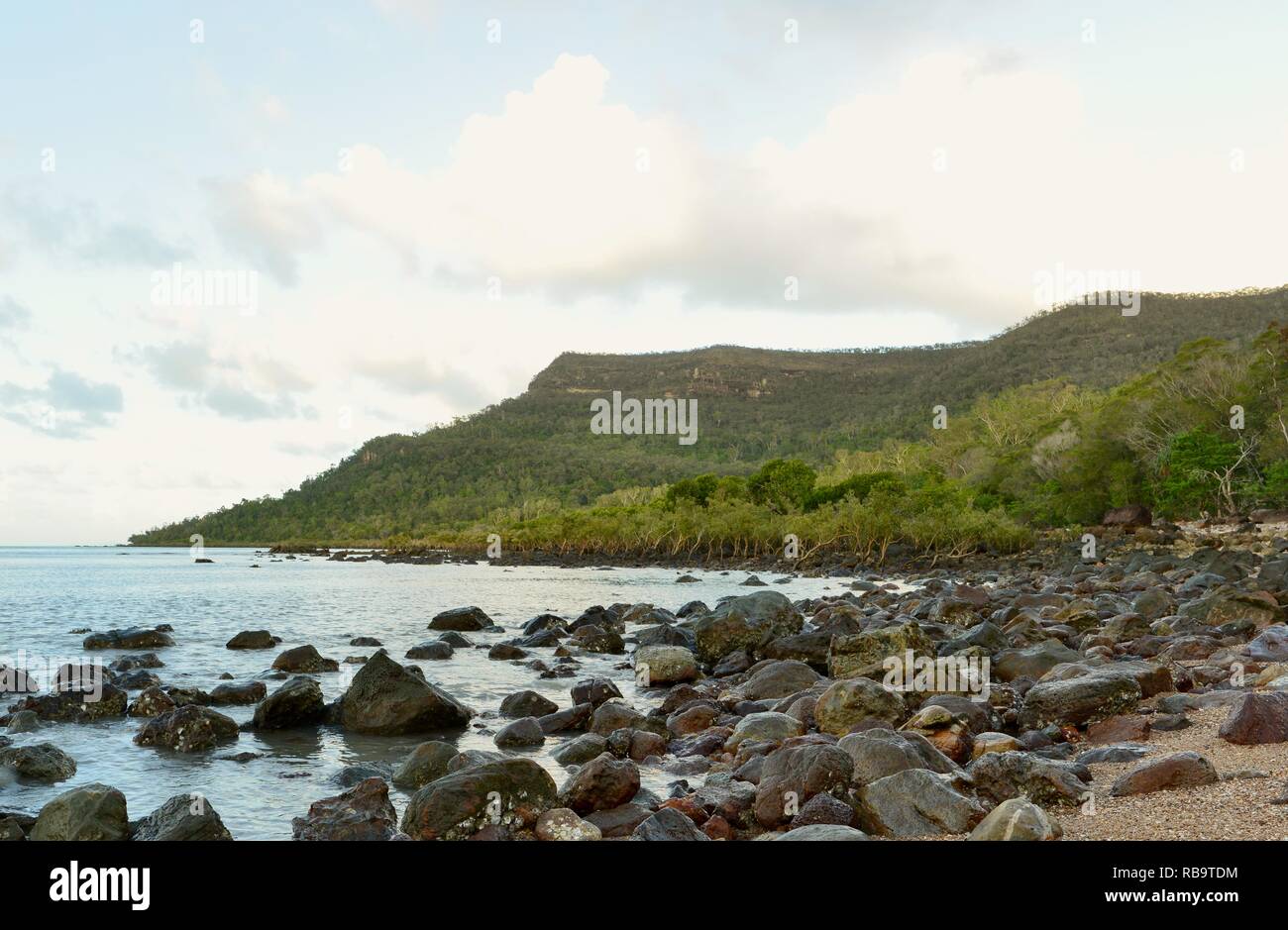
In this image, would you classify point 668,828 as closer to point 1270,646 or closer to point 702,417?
point 1270,646

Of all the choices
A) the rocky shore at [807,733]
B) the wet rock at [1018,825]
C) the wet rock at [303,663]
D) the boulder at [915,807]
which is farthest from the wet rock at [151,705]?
the wet rock at [1018,825]

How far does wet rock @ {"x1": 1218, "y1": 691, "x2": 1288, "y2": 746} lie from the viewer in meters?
7.64

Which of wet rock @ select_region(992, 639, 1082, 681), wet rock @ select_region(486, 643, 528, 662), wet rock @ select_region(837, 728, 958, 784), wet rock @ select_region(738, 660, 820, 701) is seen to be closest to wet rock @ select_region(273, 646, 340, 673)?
wet rock @ select_region(486, 643, 528, 662)

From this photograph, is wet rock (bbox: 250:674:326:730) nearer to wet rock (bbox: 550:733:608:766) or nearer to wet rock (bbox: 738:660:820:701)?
wet rock (bbox: 550:733:608:766)

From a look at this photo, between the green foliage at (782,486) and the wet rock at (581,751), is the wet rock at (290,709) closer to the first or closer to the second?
the wet rock at (581,751)

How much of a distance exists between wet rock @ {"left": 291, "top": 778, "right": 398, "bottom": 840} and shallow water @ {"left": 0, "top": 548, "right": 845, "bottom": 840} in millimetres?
357

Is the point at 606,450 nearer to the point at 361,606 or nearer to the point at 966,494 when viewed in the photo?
the point at 966,494

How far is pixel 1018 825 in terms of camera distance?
600 cm

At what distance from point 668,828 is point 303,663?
13831 mm

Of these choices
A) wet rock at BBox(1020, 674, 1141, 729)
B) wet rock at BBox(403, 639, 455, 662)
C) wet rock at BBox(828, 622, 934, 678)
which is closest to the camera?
wet rock at BBox(1020, 674, 1141, 729)

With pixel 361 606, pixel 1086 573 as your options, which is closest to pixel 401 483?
pixel 361 606

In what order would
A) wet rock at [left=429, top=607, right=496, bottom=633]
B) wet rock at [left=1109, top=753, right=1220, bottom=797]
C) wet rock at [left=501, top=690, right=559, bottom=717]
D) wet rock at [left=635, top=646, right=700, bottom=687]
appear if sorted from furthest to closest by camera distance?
wet rock at [left=429, top=607, right=496, bottom=633] < wet rock at [left=635, top=646, right=700, bottom=687] < wet rock at [left=501, top=690, right=559, bottom=717] < wet rock at [left=1109, top=753, right=1220, bottom=797]
